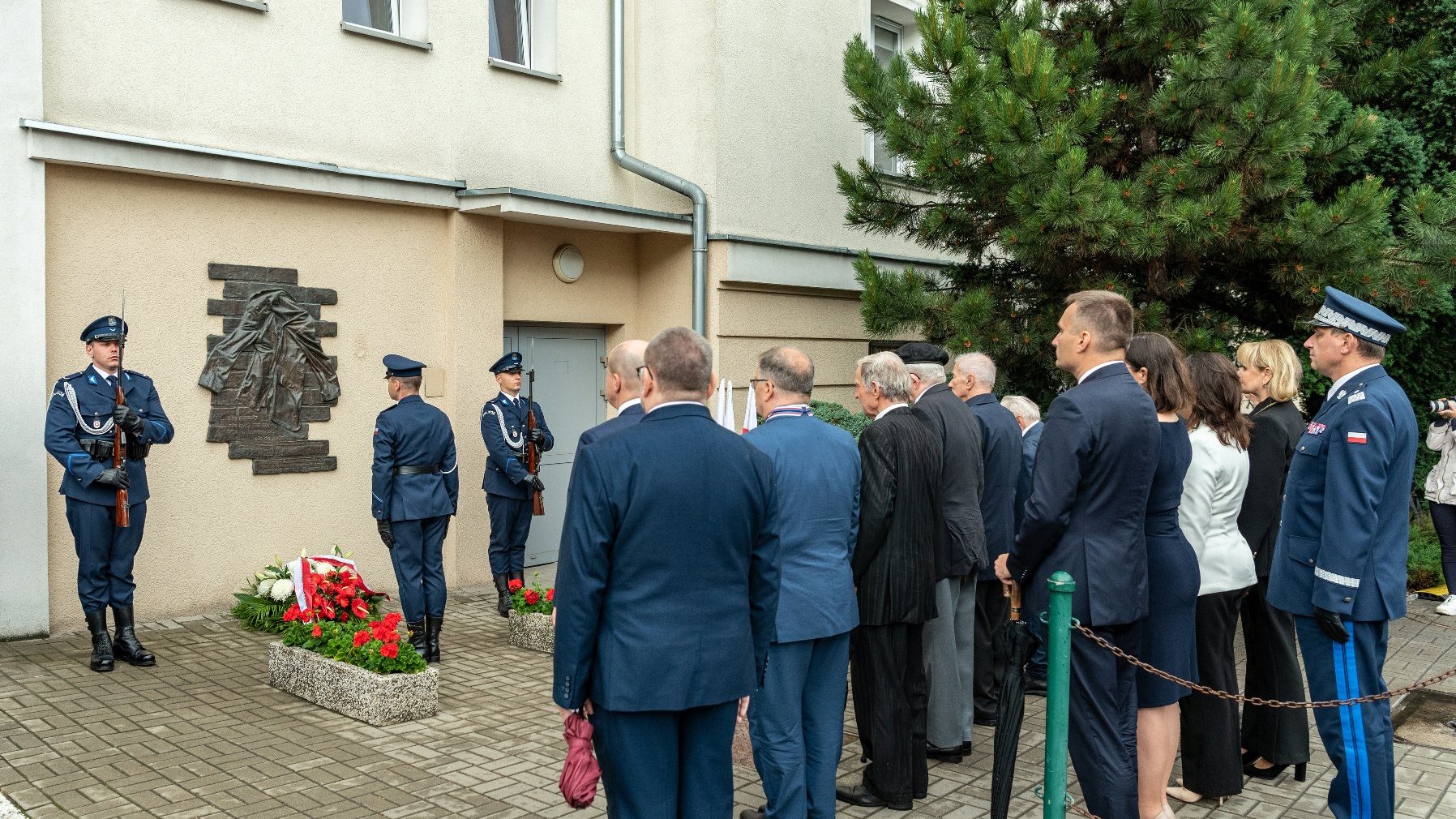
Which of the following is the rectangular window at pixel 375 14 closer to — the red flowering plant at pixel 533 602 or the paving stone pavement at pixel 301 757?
the red flowering plant at pixel 533 602

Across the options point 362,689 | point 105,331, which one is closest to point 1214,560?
point 362,689

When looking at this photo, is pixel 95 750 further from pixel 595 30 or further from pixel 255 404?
pixel 595 30

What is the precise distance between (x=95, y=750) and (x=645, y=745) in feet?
11.8

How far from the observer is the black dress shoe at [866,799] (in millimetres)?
4973

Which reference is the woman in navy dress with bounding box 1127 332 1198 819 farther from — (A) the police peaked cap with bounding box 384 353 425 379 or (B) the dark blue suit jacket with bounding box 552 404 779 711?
(A) the police peaked cap with bounding box 384 353 425 379

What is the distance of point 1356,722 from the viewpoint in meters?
4.38

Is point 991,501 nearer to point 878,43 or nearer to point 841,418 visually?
point 841,418

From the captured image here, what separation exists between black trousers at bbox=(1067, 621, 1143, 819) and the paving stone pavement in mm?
771

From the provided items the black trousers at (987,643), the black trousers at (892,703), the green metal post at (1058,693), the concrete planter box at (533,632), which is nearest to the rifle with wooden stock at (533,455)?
the concrete planter box at (533,632)

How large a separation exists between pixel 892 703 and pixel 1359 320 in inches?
97.8

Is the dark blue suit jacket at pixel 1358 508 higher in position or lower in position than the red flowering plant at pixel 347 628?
higher

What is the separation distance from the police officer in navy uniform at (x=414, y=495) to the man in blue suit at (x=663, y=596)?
4.14 m

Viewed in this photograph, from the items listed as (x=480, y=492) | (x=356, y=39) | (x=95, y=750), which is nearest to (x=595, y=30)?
(x=356, y=39)

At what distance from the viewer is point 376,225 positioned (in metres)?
9.26
